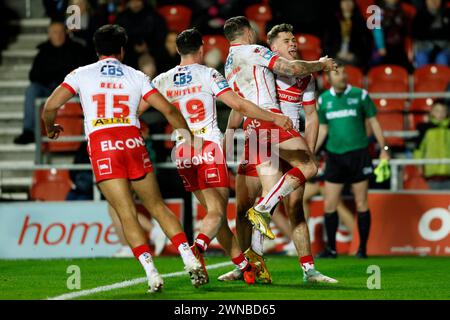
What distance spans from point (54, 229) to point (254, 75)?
604 centimetres

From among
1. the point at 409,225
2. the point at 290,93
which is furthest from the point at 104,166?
the point at 409,225

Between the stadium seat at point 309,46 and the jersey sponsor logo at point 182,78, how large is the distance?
7.98 meters

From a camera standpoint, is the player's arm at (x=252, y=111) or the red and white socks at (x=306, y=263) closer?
the player's arm at (x=252, y=111)

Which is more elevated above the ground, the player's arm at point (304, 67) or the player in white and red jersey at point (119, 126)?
the player's arm at point (304, 67)

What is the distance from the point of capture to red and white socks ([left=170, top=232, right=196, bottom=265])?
8898 millimetres

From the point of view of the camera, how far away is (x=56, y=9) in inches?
725

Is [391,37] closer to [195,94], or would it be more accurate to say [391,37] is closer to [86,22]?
[86,22]

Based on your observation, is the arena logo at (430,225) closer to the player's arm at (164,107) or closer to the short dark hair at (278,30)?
the short dark hair at (278,30)

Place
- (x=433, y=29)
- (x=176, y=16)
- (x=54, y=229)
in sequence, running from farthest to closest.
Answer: (x=176, y=16) < (x=433, y=29) < (x=54, y=229)

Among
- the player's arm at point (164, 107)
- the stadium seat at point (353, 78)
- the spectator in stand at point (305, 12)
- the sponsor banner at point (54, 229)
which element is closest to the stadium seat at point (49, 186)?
the sponsor banner at point (54, 229)

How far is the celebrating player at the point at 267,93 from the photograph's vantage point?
382 inches

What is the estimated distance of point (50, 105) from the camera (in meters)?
8.88

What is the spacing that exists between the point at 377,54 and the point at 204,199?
8.51 metres
